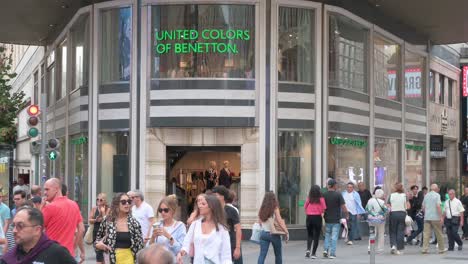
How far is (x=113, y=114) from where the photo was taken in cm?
2525

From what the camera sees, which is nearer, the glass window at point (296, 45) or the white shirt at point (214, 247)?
the white shirt at point (214, 247)

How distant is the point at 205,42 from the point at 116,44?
289 cm

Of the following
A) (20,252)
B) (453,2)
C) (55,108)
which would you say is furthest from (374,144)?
(20,252)

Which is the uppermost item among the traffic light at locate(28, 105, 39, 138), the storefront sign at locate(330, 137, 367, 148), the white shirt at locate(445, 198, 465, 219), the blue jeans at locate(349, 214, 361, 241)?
the traffic light at locate(28, 105, 39, 138)

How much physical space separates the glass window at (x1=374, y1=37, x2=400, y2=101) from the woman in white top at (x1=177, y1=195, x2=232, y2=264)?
70.9 feet

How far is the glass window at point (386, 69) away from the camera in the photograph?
101 feet

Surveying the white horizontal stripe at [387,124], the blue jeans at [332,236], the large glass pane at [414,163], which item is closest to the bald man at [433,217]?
the blue jeans at [332,236]

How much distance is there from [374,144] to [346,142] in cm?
288

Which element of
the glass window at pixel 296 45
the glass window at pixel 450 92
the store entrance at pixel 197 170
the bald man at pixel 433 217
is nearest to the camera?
the bald man at pixel 433 217

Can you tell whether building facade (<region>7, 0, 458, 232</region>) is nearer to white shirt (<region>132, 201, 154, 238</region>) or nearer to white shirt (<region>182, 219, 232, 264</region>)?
white shirt (<region>132, 201, 154, 238</region>)

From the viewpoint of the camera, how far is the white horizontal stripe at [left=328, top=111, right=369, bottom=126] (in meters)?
26.0

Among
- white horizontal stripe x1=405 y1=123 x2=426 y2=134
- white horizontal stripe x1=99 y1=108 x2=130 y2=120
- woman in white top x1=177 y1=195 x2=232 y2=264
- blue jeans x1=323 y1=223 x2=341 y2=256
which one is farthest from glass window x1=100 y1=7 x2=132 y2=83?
woman in white top x1=177 y1=195 x2=232 y2=264

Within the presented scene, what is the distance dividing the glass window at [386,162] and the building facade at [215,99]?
123 inches

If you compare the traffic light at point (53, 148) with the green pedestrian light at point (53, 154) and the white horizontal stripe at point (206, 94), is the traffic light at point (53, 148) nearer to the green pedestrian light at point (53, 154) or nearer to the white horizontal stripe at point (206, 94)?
the green pedestrian light at point (53, 154)
